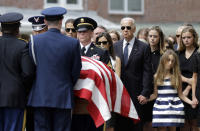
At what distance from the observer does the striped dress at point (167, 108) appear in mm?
9875

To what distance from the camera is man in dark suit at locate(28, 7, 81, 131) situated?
22.4ft

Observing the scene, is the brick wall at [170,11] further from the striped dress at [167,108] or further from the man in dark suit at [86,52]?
the man in dark suit at [86,52]

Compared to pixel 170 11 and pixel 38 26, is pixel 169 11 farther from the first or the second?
pixel 38 26

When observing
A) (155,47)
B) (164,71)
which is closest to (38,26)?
(164,71)

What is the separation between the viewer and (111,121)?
9359mm

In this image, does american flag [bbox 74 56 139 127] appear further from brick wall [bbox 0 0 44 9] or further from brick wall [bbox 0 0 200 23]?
brick wall [bbox 0 0 200 23]

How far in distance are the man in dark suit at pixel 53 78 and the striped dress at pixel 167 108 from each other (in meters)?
3.24

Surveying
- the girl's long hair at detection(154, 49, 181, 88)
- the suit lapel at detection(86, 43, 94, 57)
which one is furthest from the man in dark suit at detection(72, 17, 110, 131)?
the girl's long hair at detection(154, 49, 181, 88)

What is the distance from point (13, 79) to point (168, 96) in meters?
3.76

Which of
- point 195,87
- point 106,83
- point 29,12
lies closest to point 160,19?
point 29,12

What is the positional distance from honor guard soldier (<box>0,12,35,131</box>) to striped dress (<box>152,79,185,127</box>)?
11.1 ft

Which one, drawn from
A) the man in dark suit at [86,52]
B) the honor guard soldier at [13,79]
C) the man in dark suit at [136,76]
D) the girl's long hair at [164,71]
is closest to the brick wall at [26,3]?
the girl's long hair at [164,71]

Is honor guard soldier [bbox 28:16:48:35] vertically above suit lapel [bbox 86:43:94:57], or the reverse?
honor guard soldier [bbox 28:16:48:35]

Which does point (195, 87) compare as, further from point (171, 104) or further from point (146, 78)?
point (146, 78)
